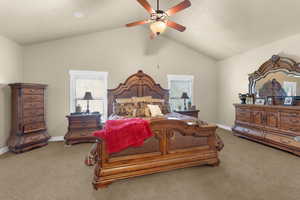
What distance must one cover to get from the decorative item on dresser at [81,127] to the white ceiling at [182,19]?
2237mm

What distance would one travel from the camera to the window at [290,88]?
3.63 m

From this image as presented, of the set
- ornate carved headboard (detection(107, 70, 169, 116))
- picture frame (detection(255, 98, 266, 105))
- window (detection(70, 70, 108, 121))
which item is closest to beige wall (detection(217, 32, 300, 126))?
picture frame (detection(255, 98, 266, 105))

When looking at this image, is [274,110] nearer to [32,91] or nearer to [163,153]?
[163,153]

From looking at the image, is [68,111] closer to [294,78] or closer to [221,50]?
[221,50]

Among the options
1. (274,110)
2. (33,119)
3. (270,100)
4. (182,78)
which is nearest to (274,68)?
(270,100)

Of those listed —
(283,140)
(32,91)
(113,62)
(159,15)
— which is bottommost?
(283,140)

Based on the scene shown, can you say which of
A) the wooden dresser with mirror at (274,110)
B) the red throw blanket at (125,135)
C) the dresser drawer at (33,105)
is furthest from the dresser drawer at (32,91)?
the wooden dresser with mirror at (274,110)

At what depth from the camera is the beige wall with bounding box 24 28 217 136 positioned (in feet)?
13.9

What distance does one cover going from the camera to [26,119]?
11.7ft

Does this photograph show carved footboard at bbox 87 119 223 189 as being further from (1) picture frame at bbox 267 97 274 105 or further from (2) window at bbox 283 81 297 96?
(2) window at bbox 283 81 297 96

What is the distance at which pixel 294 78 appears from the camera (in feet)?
11.9

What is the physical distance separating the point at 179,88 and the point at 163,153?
3.51 meters

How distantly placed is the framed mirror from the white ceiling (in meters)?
0.67

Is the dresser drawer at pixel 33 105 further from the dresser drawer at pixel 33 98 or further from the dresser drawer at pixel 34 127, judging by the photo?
the dresser drawer at pixel 34 127
